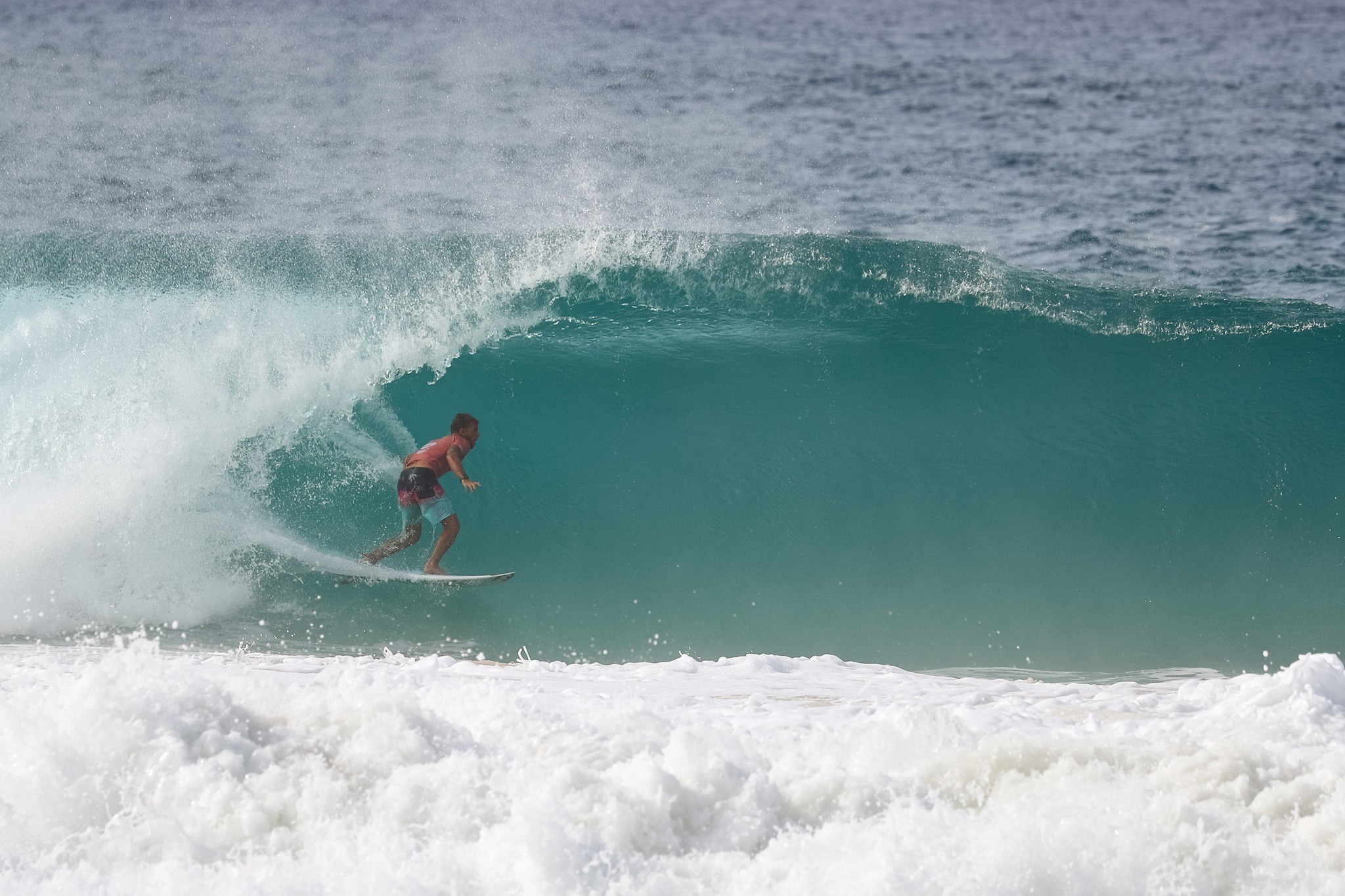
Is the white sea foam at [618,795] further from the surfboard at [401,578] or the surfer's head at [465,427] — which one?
the surfer's head at [465,427]

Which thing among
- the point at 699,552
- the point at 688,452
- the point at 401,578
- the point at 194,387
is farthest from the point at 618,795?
the point at 194,387

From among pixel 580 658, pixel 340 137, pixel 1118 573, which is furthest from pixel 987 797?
pixel 340 137

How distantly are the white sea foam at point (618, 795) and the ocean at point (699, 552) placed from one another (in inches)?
0.5

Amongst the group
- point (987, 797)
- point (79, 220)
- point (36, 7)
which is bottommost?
point (79, 220)

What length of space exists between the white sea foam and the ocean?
0.04 ft

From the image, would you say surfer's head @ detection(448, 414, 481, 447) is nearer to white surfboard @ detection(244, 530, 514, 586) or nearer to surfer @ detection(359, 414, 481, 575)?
surfer @ detection(359, 414, 481, 575)

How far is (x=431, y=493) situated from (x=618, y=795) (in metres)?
3.90

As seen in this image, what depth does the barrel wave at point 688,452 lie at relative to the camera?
638 centimetres

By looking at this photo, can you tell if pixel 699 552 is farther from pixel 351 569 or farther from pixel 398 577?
pixel 351 569

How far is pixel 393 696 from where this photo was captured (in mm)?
3170

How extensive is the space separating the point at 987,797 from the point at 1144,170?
20.6m

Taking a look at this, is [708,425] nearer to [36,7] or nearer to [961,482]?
[961,482]

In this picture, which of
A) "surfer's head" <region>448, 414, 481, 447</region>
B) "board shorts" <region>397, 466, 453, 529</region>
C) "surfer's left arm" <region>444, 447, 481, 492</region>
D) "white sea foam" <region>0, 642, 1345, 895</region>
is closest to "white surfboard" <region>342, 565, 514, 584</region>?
"board shorts" <region>397, 466, 453, 529</region>

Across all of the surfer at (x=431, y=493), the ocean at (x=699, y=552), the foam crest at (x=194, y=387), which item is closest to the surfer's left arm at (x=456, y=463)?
the surfer at (x=431, y=493)
